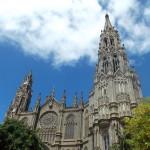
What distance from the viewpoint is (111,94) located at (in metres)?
39.2

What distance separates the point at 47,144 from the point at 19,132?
19179 mm

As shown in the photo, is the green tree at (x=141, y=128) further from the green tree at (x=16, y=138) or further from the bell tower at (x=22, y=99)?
the bell tower at (x=22, y=99)

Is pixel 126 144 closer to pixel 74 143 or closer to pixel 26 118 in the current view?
pixel 74 143

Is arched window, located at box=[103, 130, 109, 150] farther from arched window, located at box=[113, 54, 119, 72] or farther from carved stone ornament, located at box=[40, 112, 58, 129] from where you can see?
arched window, located at box=[113, 54, 119, 72]

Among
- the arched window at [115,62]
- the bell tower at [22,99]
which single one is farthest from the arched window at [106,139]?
the bell tower at [22,99]

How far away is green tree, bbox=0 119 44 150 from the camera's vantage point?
2378 centimetres

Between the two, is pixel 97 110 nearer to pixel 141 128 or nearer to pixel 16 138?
pixel 16 138

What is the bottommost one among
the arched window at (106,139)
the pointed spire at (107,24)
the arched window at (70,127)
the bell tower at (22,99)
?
the arched window at (106,139)

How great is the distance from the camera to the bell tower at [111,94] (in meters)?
35.0

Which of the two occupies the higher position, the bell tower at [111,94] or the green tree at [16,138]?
the bell tower at [111,94]

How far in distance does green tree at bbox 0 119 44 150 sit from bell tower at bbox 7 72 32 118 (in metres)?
25.6

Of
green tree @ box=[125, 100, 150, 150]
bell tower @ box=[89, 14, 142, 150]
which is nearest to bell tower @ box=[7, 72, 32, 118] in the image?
bell tower @ box=[89, 14, 142, 150]

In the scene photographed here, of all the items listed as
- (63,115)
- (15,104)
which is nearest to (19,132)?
(63,115)

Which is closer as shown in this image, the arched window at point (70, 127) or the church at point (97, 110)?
the church at point (97, 110)
